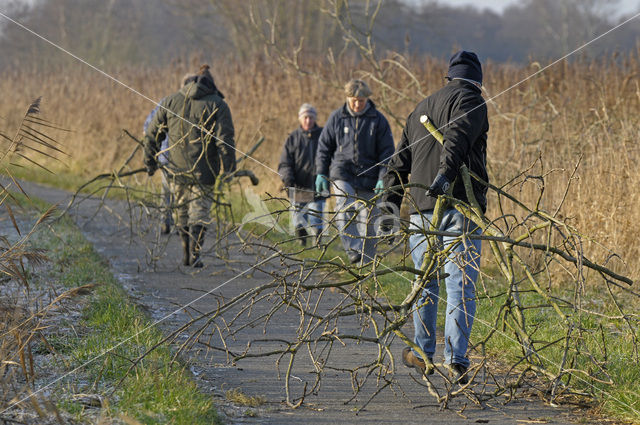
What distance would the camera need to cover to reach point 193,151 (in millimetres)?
8336

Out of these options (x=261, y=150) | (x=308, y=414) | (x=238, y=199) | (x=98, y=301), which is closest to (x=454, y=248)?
(x=308, y=414)

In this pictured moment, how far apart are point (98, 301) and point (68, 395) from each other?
7.23 ft

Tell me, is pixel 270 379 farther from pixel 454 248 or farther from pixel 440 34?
pixel 440 34

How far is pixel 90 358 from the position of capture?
457cm

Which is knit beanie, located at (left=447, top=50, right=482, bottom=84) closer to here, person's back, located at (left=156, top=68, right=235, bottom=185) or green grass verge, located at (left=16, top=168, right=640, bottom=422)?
green grass verge, located at (left=16, top=168, right=640, bottom=422)

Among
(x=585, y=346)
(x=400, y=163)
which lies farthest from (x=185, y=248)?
(x=585, y=346)

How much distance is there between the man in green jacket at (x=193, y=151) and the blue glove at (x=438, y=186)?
390 cm

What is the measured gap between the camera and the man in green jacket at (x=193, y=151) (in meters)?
8.20

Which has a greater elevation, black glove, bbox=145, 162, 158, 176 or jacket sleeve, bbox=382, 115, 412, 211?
black glove, bbox=145, 162, 158, 176

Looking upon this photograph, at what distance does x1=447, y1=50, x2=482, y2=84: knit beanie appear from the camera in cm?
487

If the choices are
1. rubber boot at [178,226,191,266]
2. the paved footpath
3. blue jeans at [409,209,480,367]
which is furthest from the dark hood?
blue jeans at [409,209,480,367]

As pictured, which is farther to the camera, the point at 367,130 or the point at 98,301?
the point at 367,130

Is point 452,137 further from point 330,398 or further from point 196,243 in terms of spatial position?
point 196,243

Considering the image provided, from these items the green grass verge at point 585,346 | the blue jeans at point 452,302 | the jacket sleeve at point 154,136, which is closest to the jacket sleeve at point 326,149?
the jacket sleeve at point 154,136
